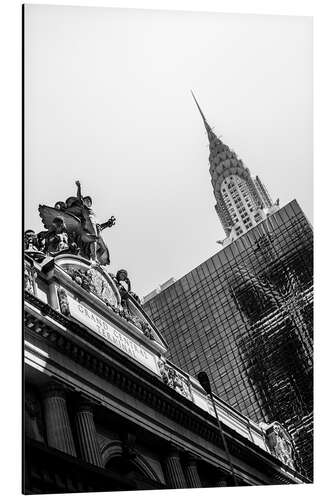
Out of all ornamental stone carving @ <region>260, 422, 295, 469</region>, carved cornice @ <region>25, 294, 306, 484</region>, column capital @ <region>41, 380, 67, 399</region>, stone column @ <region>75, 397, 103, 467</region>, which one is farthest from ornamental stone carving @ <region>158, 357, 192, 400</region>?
column capital @ <region>41, 380, 67, 399</region>

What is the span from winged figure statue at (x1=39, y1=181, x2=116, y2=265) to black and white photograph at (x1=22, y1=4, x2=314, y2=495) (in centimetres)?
4

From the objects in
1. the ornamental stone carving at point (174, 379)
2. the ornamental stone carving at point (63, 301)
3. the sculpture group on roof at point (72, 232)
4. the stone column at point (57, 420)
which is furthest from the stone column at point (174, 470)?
the sculpture group on roof at point (72, 232)

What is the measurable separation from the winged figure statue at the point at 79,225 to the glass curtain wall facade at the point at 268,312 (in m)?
2.21

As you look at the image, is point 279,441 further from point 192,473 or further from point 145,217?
point 145,217

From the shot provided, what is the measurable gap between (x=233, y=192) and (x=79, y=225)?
3.87 metres

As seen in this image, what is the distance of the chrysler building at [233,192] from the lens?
15773 millimetres

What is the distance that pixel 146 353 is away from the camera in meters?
17.4

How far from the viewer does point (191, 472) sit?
16.1 metres

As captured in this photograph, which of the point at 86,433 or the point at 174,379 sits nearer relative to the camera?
the point at 86,433

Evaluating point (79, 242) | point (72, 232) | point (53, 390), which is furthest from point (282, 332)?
point (53, 390)

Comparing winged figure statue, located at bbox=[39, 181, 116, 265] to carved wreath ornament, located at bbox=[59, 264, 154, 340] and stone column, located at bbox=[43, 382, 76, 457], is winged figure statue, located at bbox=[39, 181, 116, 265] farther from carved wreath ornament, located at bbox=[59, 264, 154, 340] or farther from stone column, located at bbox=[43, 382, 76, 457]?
stone column, located at bbox=[43, 382, 76, 457]
